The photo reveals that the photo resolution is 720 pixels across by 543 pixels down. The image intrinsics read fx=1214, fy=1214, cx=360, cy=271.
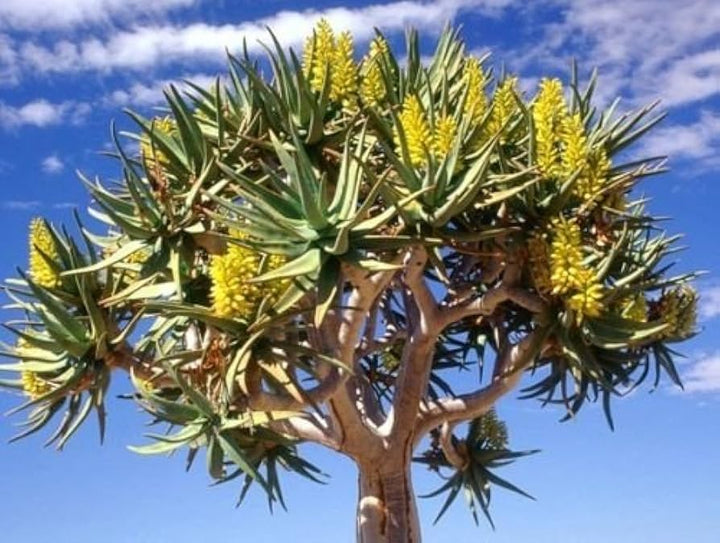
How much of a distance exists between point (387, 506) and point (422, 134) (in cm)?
268

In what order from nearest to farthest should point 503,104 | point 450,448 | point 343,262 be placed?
point 343,262, point 503,104, point 450,448

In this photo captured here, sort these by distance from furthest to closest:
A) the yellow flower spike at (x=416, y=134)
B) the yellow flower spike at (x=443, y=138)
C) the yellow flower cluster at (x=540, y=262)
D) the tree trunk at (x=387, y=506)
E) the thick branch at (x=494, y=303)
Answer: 1. the tree trunk at (x=387, y=506)
2. the thick branch at (x=494, y=303)
3. the yellow flower cluster at (x=540, y=262)
4. the yellow flower spike at (x=443, y=138)
5. the yellow flower spike at (x=416, y=134)

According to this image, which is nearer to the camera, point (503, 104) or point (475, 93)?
point (475, 93)

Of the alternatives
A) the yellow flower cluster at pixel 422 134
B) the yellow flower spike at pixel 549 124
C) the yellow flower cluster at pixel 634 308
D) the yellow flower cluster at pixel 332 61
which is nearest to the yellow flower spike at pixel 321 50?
the yellow flower cluster at pixel 332 61

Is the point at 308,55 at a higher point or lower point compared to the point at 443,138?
higher

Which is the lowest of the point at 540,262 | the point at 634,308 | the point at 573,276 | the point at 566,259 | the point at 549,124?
the point at 573,276

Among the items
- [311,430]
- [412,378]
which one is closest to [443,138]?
[412,378]

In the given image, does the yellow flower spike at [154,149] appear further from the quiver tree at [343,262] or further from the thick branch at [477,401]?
the thick branch at [477,401]

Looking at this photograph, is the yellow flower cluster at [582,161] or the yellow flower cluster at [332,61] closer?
the yellow flower cluster at [582,161]

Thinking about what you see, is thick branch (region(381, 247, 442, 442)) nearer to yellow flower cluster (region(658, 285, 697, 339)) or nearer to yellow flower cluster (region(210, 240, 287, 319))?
yellow flower cluster (region(658, 285, 697, 339))

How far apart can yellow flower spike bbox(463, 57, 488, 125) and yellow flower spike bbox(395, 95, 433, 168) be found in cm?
60

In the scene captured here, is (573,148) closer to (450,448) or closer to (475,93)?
(475,93)

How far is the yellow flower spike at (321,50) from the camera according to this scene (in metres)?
7.13

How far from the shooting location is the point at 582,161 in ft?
22.4
